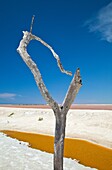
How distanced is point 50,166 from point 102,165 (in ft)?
11.1

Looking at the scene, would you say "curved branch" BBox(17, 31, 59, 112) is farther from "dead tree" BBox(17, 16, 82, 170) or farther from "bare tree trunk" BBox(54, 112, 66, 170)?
"bare tree trunk" BBox(54, 112, 66, 170)

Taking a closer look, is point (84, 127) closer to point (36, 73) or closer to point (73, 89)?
point (73, 89)

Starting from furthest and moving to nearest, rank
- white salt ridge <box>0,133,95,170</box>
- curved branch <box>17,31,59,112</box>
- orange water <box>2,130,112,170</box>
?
orange water <box>2,130,112,170</box> < white salt ridge <box>0,133,95,170</box> < curved branch <box>17,31,59,112</box>

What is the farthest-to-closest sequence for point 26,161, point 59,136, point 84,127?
point 84,127
point 26,161
point 59,136

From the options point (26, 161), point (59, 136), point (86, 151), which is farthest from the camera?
point (86, 151)

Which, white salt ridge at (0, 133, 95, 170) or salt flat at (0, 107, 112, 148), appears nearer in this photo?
white salt ridge at (0, 133, 95, 170)

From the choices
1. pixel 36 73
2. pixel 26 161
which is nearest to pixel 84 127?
pixel 26 161

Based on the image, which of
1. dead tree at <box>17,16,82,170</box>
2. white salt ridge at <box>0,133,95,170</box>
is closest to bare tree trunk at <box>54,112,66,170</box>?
dead tree at <box>17,16,82,170</box>

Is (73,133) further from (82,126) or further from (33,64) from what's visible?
(33,64)

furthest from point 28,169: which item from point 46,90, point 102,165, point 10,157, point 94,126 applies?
point 94,126

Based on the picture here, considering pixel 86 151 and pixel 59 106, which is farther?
pixel 86 151

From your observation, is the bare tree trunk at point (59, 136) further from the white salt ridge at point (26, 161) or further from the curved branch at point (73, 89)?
the white salt ridge at point (26, 161)

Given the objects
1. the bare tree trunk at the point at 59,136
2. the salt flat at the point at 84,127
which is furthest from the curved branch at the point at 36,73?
the salt flat at the point at 84,127

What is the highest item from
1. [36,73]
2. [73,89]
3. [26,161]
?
[36,73]
